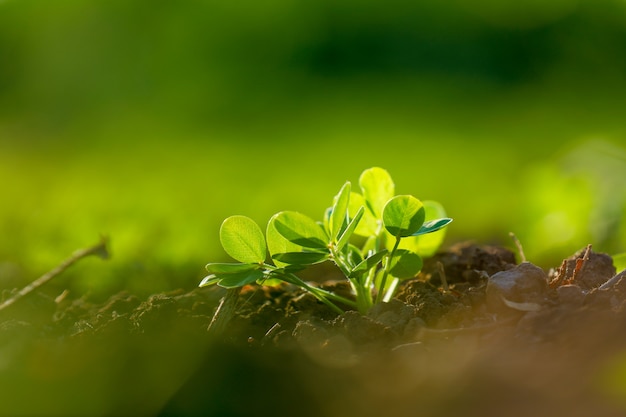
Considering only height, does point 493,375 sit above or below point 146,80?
below

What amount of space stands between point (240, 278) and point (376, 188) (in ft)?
1.22

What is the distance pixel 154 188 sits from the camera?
144 inches

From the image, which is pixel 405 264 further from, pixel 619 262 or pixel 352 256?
pixel 619 262

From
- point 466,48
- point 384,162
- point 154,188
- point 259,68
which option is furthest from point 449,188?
point 154,188

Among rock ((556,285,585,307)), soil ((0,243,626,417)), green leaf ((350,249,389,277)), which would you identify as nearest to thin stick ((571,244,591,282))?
→ soil ((0,243,626,417))

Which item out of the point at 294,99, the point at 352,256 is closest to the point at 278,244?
the point at 352,256

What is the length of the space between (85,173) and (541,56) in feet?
8.76

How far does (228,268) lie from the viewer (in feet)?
4.04

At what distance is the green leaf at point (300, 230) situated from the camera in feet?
4.06

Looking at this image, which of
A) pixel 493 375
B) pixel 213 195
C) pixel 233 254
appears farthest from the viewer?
pixel 213 195

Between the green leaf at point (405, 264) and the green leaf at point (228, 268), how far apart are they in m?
0.27

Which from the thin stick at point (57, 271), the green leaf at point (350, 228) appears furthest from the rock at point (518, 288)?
the thin stick at point (57, 271)

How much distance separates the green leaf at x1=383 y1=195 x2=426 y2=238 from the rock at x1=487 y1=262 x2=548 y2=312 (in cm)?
17

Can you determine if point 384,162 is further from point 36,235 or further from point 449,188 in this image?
point 36,235
